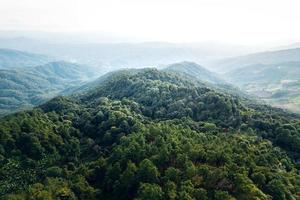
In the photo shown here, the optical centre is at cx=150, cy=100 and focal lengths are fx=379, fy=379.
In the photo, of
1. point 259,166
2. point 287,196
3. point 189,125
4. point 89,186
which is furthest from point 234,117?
point 89,186

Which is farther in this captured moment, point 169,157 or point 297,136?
point 297,136

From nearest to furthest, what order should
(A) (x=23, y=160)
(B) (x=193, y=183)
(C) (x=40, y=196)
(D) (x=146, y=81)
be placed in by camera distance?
1. (C) (x=40, y=196)
2. (B) (x=193, y=183)
3. (A) (x=23, y=160)
4. (D) (x=146, y=81)

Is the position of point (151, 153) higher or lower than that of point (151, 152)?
lower

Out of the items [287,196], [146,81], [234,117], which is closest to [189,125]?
[234,117]

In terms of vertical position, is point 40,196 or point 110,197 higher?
point 40,196

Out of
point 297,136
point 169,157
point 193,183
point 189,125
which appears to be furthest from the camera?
point 189,125

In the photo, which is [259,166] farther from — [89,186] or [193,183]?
[89,186]

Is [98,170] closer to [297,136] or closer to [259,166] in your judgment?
[259,166]
